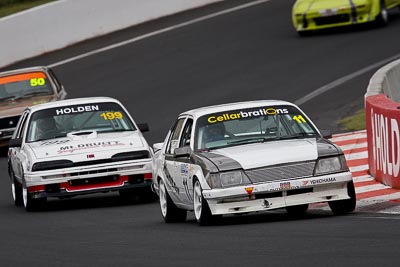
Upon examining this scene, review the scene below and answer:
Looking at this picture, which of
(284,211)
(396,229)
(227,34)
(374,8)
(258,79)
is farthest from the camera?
(227,34)

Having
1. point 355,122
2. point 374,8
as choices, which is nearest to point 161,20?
point 374,8

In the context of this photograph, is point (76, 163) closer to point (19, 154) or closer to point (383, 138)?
point (19, 154)

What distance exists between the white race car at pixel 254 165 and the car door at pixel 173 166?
0.5 inches

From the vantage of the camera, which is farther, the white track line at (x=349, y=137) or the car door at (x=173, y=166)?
the white track line at (x=349, y=137)

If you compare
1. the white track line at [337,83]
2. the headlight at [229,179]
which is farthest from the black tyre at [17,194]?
the white track line at [337,83]

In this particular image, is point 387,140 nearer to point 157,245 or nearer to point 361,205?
point 361,205

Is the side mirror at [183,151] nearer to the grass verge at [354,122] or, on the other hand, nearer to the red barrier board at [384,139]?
the red barrier board at [384,139]

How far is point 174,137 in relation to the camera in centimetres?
1433

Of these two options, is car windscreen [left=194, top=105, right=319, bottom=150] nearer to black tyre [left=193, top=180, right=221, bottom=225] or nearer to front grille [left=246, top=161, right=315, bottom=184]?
black tyre [left=193, top=180, right=221, bottom=225]

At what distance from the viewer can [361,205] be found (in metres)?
13.7

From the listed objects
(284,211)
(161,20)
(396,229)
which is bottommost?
(161,20)

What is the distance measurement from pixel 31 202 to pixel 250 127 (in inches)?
166

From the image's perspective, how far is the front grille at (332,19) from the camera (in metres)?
30.3

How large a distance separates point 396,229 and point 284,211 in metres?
4.06
